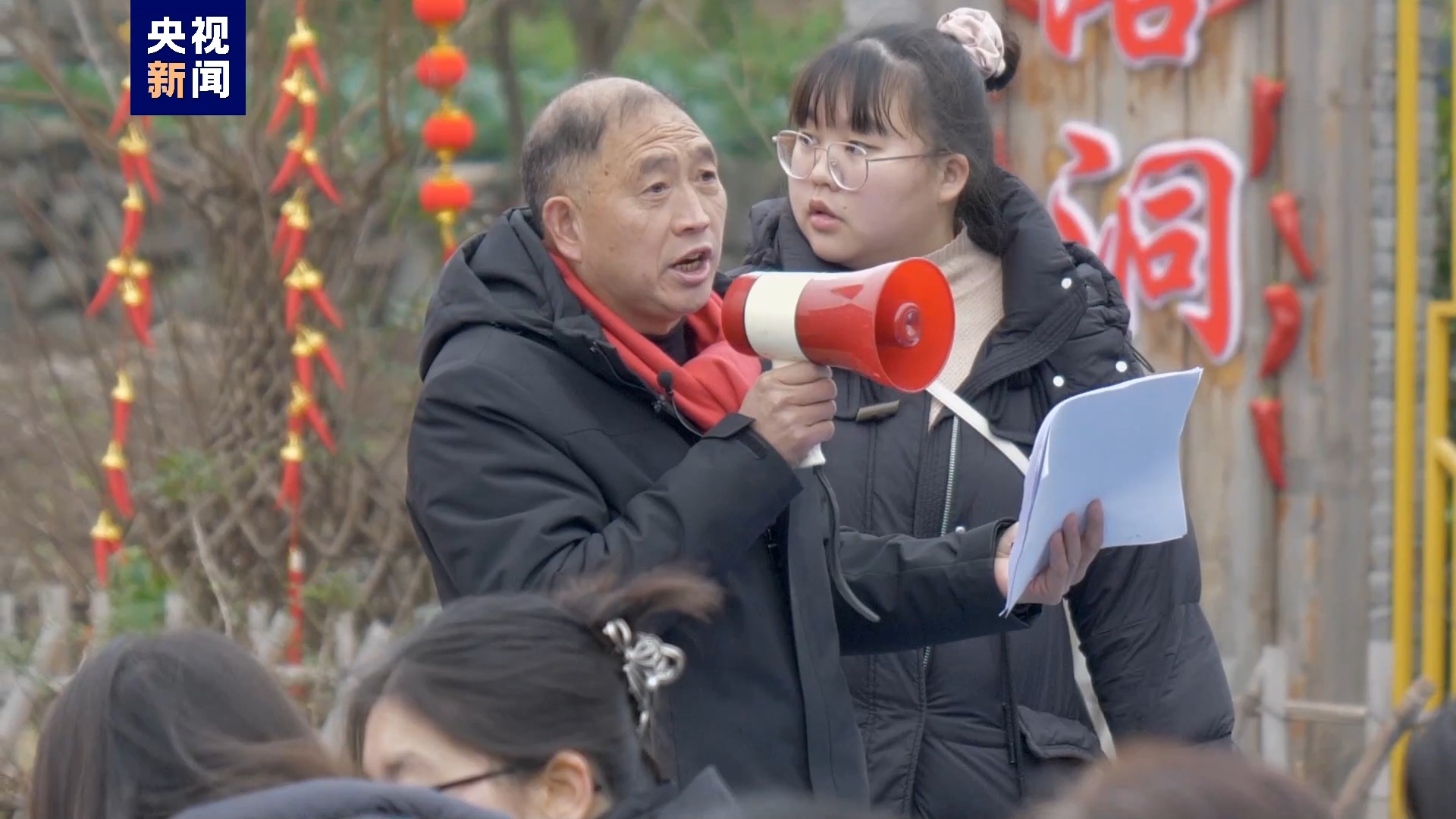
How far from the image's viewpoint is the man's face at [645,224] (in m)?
2.29

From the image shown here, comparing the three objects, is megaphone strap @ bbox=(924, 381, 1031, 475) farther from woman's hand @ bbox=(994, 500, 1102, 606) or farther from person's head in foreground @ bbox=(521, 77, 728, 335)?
person's head in foreground @ bbox=(521, 77, 728, 335)

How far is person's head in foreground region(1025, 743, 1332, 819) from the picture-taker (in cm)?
114

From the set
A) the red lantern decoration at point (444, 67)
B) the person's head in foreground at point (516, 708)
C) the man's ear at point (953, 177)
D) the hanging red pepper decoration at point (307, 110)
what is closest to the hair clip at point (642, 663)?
the person's head in foreground at point (516, 708)

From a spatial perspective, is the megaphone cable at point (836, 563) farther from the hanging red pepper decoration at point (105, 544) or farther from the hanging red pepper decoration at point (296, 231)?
the hanging red pepper decoration at point (105, 544)

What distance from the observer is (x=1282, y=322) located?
14.5 ft

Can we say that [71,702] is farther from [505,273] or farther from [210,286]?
[210,286]

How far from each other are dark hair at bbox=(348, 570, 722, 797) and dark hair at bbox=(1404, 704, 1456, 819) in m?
0.73

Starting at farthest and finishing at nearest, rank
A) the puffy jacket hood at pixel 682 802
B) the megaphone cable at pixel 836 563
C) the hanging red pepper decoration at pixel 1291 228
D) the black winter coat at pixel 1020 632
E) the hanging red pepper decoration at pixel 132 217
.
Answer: the hanging red pepper decoration at pixel 132 217 → the hanging red pepper decoration at pixel 1291 228 → the black winter coat at pixel 1020 632 → the megaphone cable at pixel 836 563 → the puffy jacket hood at pixel 682 802

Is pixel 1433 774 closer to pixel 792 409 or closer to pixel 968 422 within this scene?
pixel 792 409

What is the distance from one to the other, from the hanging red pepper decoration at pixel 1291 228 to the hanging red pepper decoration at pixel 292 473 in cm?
244

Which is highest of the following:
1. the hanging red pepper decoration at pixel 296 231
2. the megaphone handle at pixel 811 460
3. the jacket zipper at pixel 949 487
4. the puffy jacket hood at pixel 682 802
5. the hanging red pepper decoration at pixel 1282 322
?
the hanging red pepper decoration at pixel 296 231

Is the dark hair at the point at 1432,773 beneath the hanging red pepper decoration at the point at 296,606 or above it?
above

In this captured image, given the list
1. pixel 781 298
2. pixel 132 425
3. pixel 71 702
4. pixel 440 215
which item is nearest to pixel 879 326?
pixel 781 298

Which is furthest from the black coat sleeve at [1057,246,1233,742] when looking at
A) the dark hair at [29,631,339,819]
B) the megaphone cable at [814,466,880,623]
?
the dark hair at [29,631,339,819]
